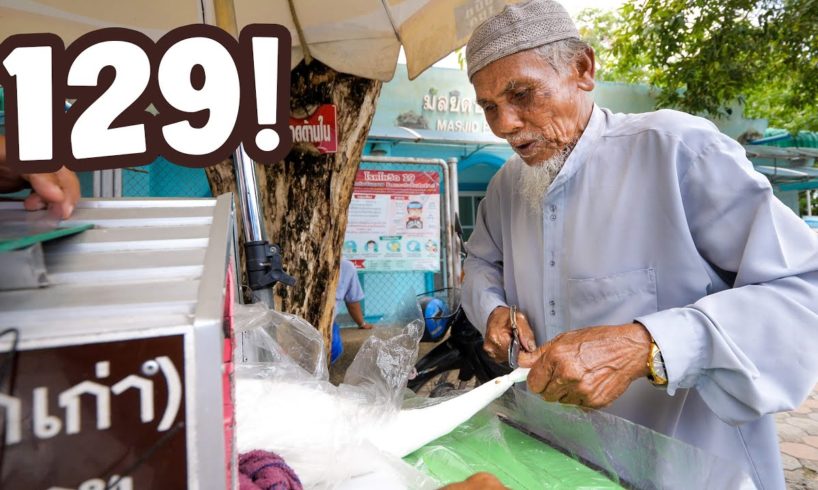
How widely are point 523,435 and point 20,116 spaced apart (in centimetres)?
138

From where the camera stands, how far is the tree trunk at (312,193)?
3127 mm

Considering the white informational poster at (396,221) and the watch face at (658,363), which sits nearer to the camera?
the watch face at (658,363)

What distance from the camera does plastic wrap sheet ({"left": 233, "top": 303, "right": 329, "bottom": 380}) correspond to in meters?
1.28

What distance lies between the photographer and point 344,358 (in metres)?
4.82

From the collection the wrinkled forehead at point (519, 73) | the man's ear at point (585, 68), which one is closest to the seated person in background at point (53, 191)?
the wrinkled forehead at point (519, 73)

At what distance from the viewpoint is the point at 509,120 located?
1.68 m

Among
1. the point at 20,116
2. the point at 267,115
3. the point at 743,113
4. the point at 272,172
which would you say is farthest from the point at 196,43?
the point at 743,113

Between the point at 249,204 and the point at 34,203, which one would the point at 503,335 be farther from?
the point at 34,203

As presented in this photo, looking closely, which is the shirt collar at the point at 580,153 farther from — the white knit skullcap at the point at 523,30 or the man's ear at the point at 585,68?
the white knit skullcap at the point at 523,30

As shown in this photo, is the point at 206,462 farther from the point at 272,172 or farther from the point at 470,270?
the point at 272,172

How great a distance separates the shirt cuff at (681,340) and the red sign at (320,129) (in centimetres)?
228

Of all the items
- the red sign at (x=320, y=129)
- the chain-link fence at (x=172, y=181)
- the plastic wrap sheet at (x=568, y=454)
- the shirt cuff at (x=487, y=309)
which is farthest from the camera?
the chain-link fence at (x=172, y=181)

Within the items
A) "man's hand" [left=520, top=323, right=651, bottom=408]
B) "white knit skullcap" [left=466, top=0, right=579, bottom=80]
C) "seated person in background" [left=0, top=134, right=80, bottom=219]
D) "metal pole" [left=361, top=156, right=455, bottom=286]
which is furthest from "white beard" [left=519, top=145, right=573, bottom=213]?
"metal pole" [left=361, top=156, right=455, bottom=286]

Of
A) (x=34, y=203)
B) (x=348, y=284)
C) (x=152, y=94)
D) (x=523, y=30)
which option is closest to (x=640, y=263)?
(x=523, y=30)
